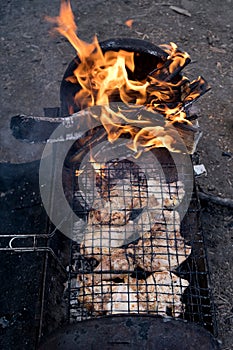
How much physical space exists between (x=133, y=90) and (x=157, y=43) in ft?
11.0

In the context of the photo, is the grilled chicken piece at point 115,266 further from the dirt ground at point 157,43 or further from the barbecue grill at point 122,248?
the dirt ground at point 157,43

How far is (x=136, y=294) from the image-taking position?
313 cm

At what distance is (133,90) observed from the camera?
402 centimetres

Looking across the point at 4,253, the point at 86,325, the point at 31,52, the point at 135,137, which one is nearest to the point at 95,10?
the point at 31,52

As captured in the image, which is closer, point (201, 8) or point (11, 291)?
point (11, 291)

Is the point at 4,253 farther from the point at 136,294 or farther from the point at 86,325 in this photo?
the point at 86,325

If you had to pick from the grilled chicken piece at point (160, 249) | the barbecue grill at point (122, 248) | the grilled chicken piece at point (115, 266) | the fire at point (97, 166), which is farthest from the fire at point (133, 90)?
the grilled chicken piece at point (115, 266)

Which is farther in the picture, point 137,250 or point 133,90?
point 133,90

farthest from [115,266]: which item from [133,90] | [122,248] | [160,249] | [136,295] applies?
[133,90]

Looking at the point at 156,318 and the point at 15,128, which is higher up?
the point at 15,128

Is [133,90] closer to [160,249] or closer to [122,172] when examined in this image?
[122,172]

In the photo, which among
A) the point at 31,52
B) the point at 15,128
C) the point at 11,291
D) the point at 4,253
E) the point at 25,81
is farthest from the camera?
the point at 31,52

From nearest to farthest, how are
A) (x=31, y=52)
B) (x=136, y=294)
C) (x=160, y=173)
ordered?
(x=136, y=294) → (x=160, y=173) → (x=31, y=52)

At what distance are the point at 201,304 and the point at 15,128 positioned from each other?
240 centimetres
